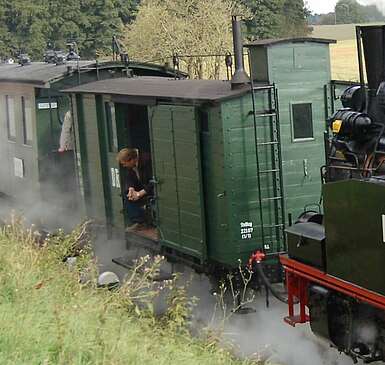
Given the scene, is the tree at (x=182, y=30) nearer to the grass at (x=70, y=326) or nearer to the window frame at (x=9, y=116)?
the window frame at (x=9, y=116)

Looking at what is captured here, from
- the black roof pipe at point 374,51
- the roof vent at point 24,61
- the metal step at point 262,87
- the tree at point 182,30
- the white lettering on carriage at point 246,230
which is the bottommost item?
the white lettering on carriage at point 246,230

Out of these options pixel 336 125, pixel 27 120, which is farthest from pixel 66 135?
pixel 336 125

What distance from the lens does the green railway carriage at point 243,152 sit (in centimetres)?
795

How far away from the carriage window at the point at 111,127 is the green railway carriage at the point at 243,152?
1184 mm

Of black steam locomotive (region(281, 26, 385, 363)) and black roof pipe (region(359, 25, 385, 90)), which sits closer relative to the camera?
black steam locomotive (region(281, 26, 385, 363))

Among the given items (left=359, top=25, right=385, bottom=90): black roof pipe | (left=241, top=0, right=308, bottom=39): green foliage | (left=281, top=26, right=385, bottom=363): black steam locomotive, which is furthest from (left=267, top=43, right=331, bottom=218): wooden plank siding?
(left=241, top=0, right=308, bottom=39): green foliage

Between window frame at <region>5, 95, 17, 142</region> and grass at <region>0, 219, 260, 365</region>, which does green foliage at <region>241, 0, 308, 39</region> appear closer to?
window frame at <region>5, 95, 17, 142</region>

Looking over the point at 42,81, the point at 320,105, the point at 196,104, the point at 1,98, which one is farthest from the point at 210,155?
the point at 1,98

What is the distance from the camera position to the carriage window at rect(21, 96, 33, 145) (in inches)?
494

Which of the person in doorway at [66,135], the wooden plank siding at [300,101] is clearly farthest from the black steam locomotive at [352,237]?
the person in doorway at [66,135]

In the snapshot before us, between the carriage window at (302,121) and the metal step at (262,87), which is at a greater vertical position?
the metal step at (262,87)

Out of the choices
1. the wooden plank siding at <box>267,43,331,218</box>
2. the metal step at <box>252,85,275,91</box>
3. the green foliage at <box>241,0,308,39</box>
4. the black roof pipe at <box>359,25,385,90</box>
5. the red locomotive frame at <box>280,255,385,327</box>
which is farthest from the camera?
the green foliage at <box>241,0,308,39</box>

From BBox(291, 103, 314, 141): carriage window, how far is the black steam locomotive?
127cm

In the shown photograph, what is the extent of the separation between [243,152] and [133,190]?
2493mm
